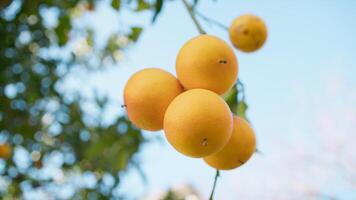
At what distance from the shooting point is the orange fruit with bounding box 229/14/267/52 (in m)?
1.34

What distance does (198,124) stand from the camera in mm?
810

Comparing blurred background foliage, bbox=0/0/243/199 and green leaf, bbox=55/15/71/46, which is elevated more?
green leaf, bbox=55/15/71/46

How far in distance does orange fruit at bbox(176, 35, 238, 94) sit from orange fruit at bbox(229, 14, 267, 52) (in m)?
0.43

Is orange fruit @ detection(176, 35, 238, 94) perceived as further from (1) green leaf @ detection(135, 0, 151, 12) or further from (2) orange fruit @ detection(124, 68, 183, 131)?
(1) green leaf @ detection(135, 0, 151, 12)

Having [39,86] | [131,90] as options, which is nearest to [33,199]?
[39,86]

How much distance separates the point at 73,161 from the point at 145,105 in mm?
2805

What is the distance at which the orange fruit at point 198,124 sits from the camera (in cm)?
80

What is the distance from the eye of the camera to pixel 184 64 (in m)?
0.92

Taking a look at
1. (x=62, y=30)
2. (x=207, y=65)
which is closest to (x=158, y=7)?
(x=207, y=65)

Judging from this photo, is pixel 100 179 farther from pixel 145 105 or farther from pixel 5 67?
pixel 145 105

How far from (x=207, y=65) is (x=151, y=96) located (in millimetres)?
146

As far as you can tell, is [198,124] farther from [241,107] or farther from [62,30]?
[62,30]

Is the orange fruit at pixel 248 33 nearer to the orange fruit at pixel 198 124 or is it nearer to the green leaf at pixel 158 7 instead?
the green leaf at pixel 158 7

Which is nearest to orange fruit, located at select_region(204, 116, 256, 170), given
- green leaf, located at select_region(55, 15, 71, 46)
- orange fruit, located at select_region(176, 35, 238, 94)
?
orange fruit, located at select_region(176, 35, 238, 94)
